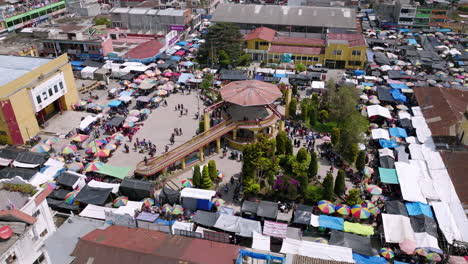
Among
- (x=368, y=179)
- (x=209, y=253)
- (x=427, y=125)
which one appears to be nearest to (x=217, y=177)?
(x=209, y=253)

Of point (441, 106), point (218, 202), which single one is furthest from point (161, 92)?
point (441, 106)

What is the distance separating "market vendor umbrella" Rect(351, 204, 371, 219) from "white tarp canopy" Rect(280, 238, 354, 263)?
388 centimetres

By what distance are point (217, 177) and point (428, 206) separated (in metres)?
16.8

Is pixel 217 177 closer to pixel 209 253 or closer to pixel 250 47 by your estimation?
pixel 209 253

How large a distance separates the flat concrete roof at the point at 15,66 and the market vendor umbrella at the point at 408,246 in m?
38.7

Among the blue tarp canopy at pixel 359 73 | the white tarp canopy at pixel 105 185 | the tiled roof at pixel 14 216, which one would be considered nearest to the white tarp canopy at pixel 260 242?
the white tarp canopy at pixel 105 185

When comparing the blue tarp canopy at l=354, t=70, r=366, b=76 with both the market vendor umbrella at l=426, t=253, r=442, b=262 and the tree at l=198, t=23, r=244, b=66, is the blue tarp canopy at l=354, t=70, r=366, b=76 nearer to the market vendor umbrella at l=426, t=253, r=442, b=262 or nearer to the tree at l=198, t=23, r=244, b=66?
the tree at l=198, t=23, r=244, b=66

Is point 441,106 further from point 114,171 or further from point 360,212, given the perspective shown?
point 114,171

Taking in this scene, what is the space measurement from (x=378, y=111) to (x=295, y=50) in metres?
22.5

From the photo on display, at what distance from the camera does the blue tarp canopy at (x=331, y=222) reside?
25.0 metres

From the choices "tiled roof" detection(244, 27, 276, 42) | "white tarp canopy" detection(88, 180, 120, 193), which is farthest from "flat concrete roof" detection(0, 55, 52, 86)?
"tiled roof" detection(244, 27, 276, 42)

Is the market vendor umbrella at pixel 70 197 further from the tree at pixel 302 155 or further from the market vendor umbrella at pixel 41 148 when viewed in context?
the tree at pixel 302 155

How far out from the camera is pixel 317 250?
73.9 ft

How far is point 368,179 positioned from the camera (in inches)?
1217
